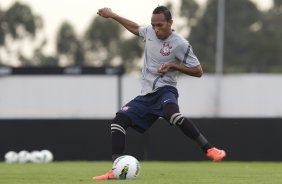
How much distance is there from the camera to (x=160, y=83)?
13359 millimetres

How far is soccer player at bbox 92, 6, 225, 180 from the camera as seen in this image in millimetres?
13211

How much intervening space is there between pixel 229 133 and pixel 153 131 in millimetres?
2004

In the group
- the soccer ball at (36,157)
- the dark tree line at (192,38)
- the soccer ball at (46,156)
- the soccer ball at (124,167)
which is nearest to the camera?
the soccer ball at (124,167)

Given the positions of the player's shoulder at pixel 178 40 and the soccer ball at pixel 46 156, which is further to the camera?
the soccer ball at pixel 46 156

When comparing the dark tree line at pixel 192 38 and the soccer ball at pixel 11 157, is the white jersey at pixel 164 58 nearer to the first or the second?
the soccer ball at pixel 11 157

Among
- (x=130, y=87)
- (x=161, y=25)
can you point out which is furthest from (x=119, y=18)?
(x=130, y=87)

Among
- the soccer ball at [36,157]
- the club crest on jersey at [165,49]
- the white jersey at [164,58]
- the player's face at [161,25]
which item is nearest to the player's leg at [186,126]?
the white jersey at [164,58]

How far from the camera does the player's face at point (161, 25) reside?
13.2m

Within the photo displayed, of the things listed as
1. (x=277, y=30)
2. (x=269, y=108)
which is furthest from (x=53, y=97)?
(x=277, y=30)

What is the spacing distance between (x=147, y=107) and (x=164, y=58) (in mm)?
760

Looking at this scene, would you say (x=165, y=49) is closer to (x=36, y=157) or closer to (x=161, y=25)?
(x=161, y=25)

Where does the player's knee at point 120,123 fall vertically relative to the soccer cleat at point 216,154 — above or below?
above

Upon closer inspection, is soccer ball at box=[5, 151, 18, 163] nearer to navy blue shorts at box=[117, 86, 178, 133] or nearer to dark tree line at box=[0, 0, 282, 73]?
navy blue shorts at box=[117, 86, 178, 133]

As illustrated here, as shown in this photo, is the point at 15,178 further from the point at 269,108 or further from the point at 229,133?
the point at 269,108
